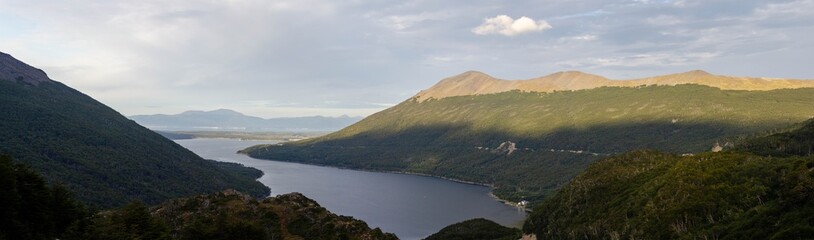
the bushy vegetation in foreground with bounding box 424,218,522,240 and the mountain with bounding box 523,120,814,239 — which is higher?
the mountain with bounding box 523,120,814,239

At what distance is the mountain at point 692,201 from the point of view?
7619cm

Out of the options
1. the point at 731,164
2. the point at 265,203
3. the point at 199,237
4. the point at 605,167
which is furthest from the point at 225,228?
the point at 605,167

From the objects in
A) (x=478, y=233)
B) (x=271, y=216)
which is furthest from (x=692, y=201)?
(x=478, y=233)

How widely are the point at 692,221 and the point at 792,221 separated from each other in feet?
85.5

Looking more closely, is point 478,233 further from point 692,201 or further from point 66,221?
point 66,221

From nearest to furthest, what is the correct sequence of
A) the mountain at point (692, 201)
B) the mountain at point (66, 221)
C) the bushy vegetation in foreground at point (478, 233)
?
the mountain at point (66, 221), the mountain at point (692, 201), the bushy vegetation in foreground at point (478, 233)

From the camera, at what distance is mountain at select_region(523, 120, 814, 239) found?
250ft

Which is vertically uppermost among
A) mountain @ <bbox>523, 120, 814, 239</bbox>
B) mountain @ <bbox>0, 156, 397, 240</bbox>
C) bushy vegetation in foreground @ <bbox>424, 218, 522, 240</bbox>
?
mountain @ <bbox>0, 156, 397, 240</bbox>

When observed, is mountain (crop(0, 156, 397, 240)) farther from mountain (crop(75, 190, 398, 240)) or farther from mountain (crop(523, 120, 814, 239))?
mountain (crop(523, 120, 814, 239))

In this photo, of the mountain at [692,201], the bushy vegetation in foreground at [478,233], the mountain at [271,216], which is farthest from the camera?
the bushy vegetation in foreground at [478,233]

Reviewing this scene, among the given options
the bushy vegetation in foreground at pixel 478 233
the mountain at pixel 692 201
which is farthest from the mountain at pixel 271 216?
the bushy vegetation in foreground at pixel 478 233

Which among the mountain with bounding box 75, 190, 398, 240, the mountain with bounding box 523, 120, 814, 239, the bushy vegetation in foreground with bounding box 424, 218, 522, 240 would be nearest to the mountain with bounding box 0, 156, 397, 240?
the mountain with bounding box 75, 190, 398, 240

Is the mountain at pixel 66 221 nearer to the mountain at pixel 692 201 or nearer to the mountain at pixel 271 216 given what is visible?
the mountain at pixel 271 216

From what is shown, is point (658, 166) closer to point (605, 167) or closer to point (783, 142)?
point (605, 167)
